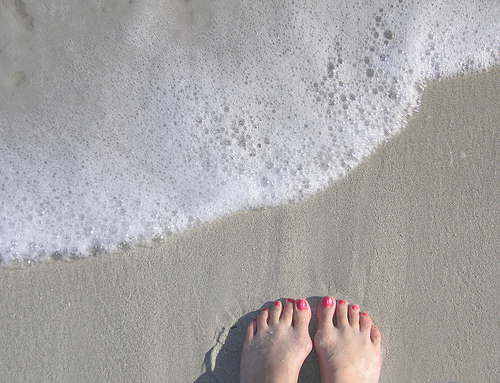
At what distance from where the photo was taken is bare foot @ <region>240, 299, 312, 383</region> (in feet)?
4.90

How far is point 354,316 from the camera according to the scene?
1.55 m

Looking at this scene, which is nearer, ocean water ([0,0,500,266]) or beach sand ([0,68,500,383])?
beach sand ([0,68,500,383])

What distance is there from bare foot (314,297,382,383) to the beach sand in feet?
0.18

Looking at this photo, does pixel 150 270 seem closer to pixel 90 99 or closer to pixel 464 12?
pixel 90 99

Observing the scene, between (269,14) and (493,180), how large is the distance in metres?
1.37

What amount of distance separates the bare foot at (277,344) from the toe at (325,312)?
0.05 m

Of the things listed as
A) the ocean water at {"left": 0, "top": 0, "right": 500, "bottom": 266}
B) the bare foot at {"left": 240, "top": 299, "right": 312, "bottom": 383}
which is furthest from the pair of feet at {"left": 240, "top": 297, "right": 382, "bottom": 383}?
the ocean water at {"left": 0, "top": 0, "right": 500, "bottom": 266}

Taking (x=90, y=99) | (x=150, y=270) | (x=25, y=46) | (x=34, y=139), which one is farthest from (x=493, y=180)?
(x=25, y=46)

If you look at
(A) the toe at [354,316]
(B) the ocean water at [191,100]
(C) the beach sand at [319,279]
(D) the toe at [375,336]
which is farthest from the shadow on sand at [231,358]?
(B) the ocean water at [191,100]

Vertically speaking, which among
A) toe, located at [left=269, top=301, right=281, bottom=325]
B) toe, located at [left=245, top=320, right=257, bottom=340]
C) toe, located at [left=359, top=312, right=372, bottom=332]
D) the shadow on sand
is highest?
toe, located at [left=269, top=301, right=281, bottom=325]

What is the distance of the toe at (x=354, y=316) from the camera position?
155 centimetres

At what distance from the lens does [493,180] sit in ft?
5.34

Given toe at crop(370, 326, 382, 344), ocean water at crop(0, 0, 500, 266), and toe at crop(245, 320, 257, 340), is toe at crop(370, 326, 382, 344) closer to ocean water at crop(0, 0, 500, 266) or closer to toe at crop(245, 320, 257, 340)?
toe at crop(245, 320, 257, 340)

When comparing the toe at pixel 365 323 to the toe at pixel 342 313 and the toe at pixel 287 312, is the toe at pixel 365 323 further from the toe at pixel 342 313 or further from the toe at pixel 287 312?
the toe at pixel 287 312
